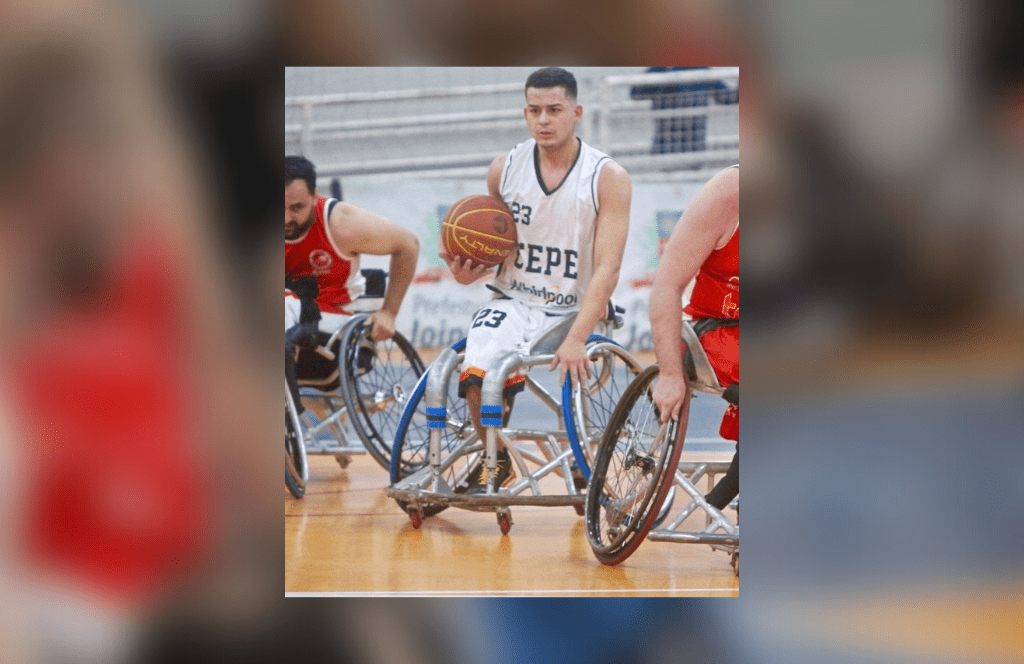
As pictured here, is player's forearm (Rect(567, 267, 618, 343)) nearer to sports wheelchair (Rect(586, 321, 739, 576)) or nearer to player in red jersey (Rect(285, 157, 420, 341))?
sports wheelchair (Rect(586, 321, 739, 576))

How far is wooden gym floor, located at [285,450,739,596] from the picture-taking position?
13.9 ft

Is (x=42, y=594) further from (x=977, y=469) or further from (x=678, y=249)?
(x=977, y=469)

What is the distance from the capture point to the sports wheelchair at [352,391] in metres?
4.39

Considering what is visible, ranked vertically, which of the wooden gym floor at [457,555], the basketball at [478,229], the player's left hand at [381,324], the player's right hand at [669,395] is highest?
the basketball at [478,229]

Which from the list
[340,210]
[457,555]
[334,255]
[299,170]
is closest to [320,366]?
[334,255]

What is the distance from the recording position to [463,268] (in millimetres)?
4359

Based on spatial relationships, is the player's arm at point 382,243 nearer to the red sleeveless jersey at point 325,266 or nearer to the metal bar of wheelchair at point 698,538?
the red sleeveless jersey at point 325,266

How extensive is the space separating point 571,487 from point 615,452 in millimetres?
185

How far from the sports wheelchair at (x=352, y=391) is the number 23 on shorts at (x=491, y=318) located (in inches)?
9.2

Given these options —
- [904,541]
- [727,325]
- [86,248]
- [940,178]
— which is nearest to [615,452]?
[727,325]

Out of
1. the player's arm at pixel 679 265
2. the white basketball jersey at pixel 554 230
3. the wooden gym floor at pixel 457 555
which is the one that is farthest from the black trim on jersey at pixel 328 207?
the player's arm at pixel 679 265

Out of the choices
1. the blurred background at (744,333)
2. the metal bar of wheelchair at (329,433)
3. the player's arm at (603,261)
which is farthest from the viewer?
the metal bar of wheelchair at (329,433)

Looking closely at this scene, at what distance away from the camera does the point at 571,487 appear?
434 cm

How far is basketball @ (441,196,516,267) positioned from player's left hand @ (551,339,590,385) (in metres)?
0.38
